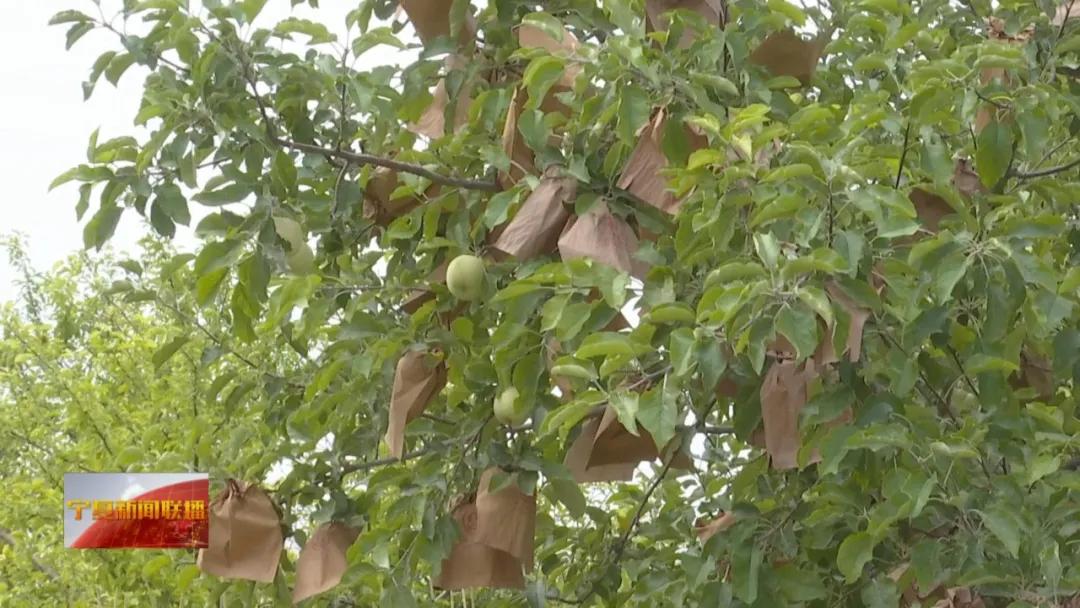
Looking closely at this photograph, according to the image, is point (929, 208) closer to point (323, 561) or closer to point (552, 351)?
point (552, 351)

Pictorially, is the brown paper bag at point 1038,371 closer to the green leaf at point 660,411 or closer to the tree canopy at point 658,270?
the tree canopy at point 658,270

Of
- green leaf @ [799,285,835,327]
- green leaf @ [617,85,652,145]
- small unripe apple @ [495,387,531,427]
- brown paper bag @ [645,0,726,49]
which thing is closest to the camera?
green leaf @ [799,285,835,327]

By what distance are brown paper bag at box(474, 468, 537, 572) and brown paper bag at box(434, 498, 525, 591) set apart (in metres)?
0.02

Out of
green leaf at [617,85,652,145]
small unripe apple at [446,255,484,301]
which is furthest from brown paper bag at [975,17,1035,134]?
small unripe apple at [446,255,484,301]

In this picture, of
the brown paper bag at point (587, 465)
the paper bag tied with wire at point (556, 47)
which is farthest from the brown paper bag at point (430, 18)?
the brown paper bag at point (587, 465)

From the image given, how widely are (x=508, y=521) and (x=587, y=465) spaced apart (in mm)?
214

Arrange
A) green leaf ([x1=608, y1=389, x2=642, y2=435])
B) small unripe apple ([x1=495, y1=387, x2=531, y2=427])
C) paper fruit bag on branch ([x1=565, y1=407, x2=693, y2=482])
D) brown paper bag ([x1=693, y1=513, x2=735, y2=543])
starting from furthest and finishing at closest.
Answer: brown paper bag ([x1=693, y1=513, x2=735, y2=543])
small unripe apple ([x1=495, y1=387, x2=531, y2=427])
paper fruit bag on branch ([x1=565, y1=407, x2=693, y2=482])
green leaf ([x1=608, y1=389, x2=642, y2=435])

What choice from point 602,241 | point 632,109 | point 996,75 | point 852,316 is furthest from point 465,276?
point 996,75

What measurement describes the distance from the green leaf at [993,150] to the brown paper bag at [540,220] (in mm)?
500

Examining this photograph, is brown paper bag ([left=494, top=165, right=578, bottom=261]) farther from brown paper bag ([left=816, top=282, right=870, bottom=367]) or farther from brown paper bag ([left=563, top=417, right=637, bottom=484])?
brown paper bag ([left=816, top=282, right=870, bottom=367])

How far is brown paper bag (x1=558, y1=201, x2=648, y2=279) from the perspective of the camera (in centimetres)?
158

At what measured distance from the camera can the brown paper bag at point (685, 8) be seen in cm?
171

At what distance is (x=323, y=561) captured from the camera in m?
1.99

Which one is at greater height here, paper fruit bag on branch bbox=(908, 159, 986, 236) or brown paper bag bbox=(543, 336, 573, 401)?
paper fruit bag on branch bbox=(908, 159, 986, 236)
